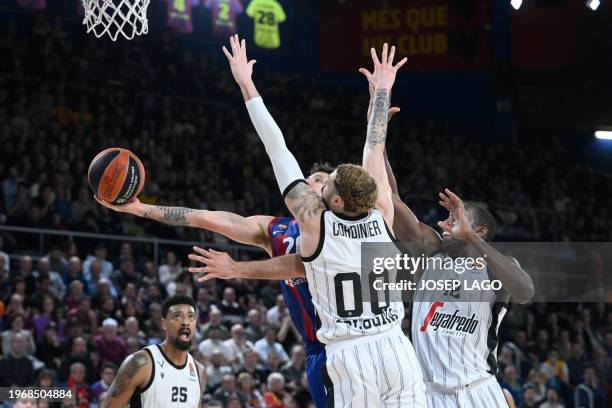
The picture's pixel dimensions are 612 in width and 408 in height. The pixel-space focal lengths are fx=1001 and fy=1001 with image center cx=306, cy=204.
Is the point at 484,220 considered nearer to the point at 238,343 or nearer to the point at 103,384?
the point at 103,384

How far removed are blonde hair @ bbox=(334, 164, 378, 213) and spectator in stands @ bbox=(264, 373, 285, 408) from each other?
7203mm

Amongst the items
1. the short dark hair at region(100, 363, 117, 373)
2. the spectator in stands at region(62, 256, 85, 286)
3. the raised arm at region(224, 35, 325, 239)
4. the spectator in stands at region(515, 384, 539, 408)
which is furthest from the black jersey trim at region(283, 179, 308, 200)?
the spectator in stands at region(515, 384, 539, 408)

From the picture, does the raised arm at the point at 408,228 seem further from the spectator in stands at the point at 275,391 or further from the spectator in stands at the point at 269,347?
the spectator in stands at the point at 269,347

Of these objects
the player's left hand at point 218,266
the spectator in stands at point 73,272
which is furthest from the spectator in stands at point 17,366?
the player's left hand at point 218,266

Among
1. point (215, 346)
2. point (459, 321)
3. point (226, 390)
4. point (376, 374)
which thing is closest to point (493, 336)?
point (459, 321)

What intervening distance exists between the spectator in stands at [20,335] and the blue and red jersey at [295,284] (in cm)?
567

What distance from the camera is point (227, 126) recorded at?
65.3ft

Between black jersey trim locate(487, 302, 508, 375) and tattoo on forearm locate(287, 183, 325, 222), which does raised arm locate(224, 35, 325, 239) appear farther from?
black jersey trim locate(487, 302, 508, 375)

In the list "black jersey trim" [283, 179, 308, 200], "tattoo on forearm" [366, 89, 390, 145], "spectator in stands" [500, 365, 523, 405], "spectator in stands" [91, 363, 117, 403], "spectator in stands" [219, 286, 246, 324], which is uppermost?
"tattoo on forearm" [366, 89, 390, 145]

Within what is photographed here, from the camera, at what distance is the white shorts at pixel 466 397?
6016 mm

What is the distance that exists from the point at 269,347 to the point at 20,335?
11.3 ft

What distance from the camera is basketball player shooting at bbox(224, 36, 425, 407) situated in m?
4.98

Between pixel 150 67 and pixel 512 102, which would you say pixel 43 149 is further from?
pixel 512 102

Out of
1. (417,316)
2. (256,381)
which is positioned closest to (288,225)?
(417,316)
